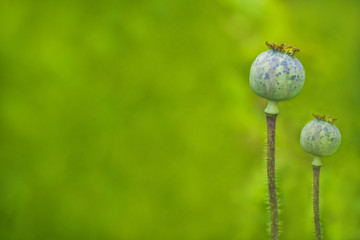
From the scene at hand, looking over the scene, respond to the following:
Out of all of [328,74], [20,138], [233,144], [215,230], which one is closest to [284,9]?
[328,74]

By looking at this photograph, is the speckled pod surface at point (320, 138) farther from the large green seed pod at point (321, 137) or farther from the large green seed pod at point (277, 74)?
the large green seed pod at point (277, 74)

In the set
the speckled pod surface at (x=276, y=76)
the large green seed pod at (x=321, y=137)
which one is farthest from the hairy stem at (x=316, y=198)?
the speckled pod surface at (x=276, y=76)

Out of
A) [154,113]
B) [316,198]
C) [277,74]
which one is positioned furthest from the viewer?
[154,113]

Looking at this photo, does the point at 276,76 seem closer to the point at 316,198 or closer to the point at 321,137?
the point at 321,137

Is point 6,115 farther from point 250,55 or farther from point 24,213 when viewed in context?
point 250,55

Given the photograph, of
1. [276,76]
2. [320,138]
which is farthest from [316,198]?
[276,76]

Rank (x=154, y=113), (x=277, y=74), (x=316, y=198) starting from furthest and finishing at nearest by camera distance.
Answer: (x=154, y=113) → (x=316, y=198) → (x=277, y=74)

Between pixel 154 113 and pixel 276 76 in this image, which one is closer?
pixel 276 76

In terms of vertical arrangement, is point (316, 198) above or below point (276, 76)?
below
